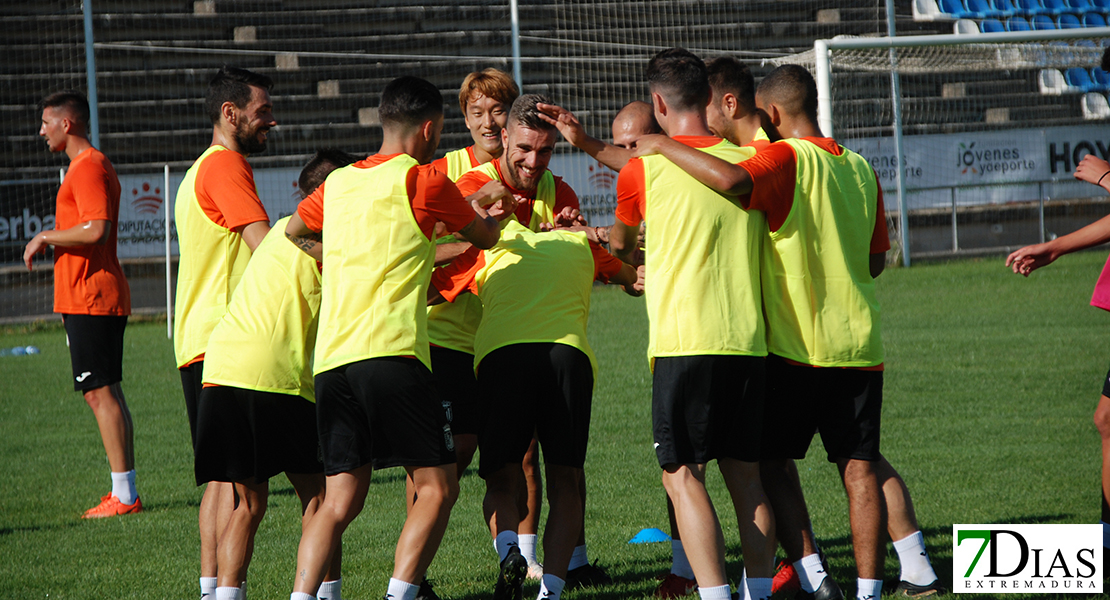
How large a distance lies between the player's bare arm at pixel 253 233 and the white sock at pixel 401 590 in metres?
1.58

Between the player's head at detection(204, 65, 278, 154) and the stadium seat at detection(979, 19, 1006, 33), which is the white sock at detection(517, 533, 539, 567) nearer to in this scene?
the player's head at detection(204, 65, 278, 154)

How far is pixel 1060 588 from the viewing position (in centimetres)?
422

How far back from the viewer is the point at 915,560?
423cm

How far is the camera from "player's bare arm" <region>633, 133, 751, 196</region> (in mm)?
3654

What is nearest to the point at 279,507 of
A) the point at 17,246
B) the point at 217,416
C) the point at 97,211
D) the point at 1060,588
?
the point at 97,211

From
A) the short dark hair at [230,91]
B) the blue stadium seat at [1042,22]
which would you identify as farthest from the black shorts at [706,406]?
the blue stadium seat at [1042,22]

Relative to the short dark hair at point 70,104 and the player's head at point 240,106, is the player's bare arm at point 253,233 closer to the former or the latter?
the player's head at point 240,106

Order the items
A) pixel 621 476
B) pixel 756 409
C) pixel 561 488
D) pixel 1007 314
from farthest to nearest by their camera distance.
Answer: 1. pixel 1007 314
2. pixel 621 476
3. pixel 561 488
4. pixel 756 409

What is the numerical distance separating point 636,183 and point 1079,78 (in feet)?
71.1

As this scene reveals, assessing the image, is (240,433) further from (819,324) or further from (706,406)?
(819,324)

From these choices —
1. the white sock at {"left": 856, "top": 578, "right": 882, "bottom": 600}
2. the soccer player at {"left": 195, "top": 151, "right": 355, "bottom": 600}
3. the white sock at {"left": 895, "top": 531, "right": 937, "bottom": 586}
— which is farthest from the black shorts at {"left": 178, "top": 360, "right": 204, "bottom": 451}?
the white sock at {"left": 895, "top": 531, "right": 937, "bottom": 586}

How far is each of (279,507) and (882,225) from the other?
4048 mm

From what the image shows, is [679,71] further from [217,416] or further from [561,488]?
[217,416]

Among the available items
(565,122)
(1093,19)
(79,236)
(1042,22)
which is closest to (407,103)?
(565,122)
